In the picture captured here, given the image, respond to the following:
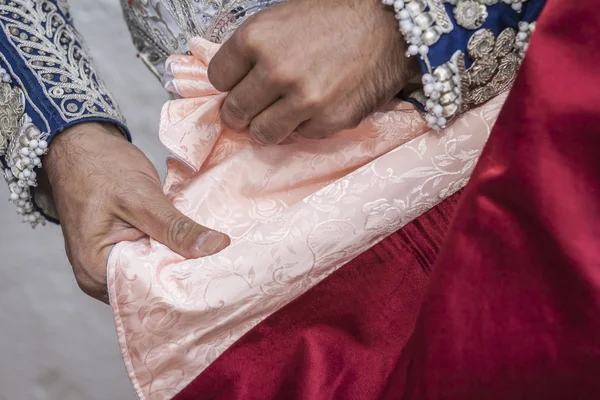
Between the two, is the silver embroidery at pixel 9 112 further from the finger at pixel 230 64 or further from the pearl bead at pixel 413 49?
the pearl bead at pixel 413 49

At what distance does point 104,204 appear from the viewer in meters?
0.59

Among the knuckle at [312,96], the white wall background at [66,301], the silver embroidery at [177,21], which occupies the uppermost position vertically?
the silver embroidery at [177,21]

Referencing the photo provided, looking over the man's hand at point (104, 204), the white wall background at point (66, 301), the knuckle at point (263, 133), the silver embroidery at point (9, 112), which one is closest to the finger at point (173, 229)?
the man's hand at point (104, 204)

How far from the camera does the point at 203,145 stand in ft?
1.77

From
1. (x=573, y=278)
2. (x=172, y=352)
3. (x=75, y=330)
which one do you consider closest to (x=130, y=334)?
(x=172, y=352)

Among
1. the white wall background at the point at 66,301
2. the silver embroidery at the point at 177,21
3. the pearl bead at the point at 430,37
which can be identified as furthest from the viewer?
the white wall background at the point at 66,301

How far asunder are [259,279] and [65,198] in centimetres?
30

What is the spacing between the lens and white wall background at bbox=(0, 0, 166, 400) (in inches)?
47.4

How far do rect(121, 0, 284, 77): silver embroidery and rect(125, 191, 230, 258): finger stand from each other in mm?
208

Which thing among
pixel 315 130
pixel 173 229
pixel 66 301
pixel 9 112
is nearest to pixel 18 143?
pixel 9 112

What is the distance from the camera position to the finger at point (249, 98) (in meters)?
0.50

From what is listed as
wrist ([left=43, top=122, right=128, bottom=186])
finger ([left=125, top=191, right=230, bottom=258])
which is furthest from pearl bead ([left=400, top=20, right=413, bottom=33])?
wrist ([left=43, top=122, right=128, bottom=186])

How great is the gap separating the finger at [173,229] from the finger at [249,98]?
111 millimetres

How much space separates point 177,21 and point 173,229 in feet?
0.99
